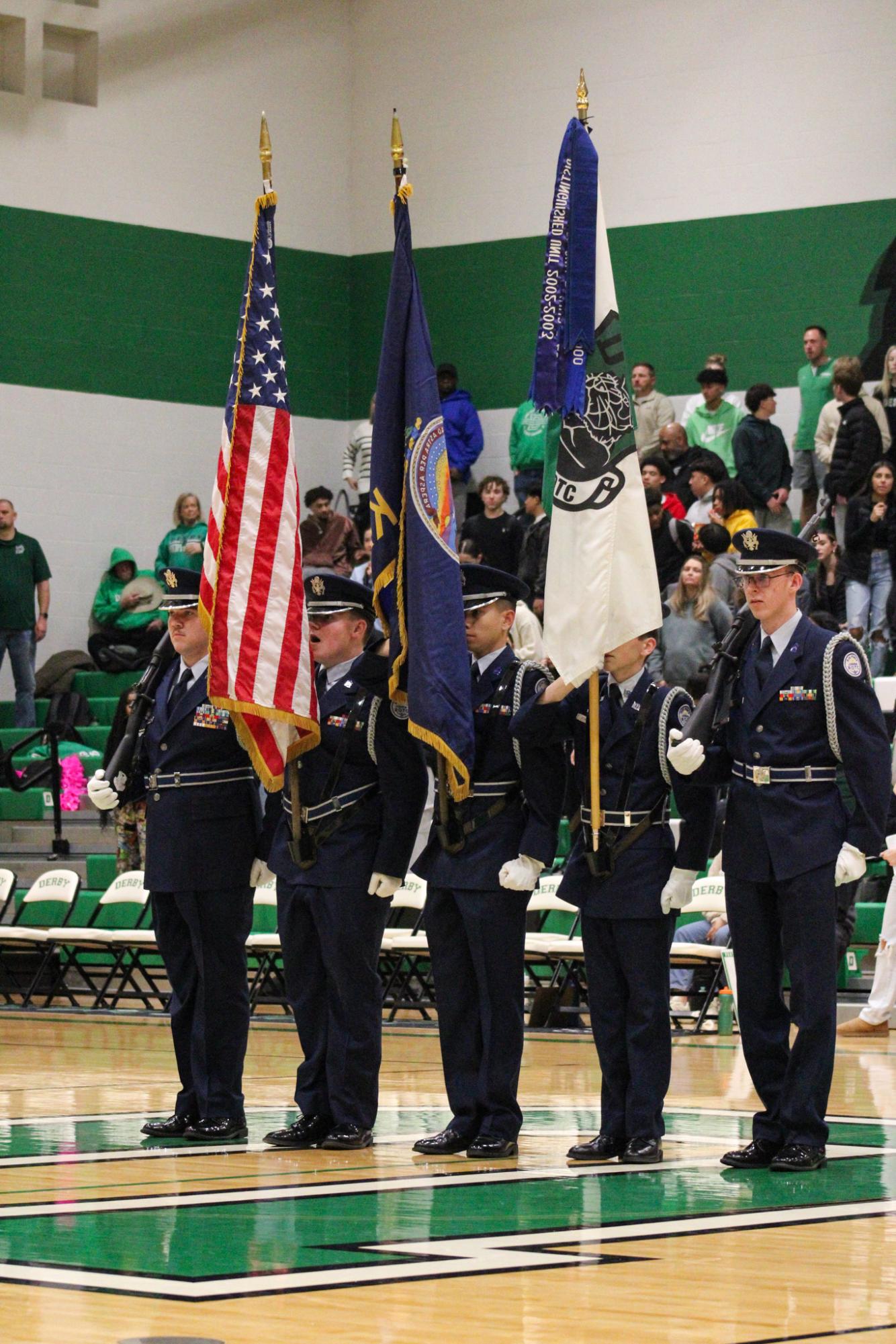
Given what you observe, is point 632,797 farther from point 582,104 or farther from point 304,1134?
point 582,104

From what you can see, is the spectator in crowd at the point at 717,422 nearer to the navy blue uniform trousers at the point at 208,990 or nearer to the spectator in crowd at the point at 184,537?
the spectator in crowd at the point at 184,537

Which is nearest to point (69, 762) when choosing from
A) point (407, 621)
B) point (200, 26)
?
point (200, 26)

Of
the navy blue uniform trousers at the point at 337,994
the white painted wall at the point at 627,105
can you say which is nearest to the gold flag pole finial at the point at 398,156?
the navy blue uniform trousers at the point at 337,994

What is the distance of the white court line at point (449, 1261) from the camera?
174 inches

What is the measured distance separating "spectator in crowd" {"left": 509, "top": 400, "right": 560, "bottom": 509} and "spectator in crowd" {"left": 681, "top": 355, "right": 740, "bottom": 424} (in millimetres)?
1269

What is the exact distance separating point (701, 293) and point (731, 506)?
437cm

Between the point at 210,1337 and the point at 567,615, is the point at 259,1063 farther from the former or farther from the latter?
the point at 210,1337

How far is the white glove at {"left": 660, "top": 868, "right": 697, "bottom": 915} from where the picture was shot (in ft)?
21.3

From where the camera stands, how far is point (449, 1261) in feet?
15.6

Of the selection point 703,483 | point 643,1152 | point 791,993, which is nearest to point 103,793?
point 643,1152

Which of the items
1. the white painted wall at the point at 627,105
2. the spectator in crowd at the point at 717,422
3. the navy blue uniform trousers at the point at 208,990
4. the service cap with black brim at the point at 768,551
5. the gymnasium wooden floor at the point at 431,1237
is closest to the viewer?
the gymnasium wooden floor at the point at 431,1237

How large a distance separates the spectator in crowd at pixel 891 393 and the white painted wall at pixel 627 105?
2.77 metres

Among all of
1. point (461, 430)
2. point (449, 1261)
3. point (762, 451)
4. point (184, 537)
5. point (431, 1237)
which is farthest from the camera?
point (461, 430)

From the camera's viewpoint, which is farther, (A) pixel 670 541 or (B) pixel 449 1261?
(A) pixel 670 541
